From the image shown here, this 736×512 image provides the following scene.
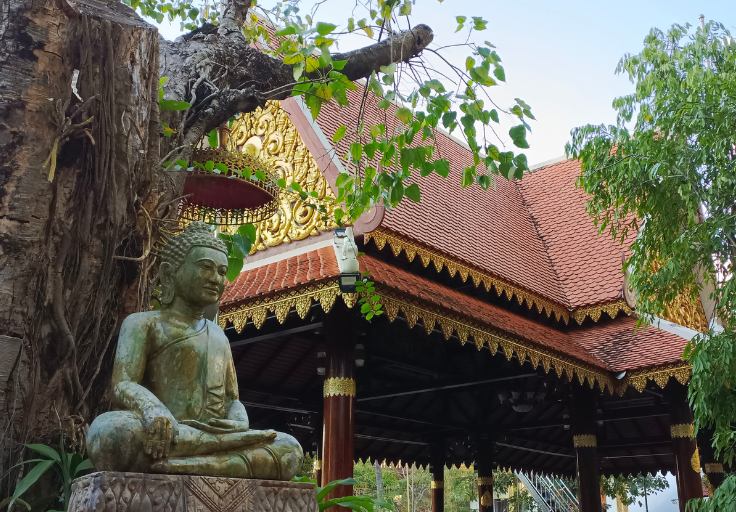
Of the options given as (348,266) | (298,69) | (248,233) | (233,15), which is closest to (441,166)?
(298,69)

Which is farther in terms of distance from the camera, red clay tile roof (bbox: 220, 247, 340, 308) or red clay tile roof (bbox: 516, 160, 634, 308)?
red clay tile roof (bbox: 516, 160, 634, 308)

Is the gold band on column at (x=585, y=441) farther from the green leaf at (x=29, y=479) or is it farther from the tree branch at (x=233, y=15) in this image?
the green leaf at (x=29, y=479)

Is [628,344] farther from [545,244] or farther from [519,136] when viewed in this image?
[519,136]

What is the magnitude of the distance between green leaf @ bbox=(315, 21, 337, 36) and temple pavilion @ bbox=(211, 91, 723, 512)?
1611 millimetres

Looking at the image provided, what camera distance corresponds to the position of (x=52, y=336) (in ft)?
9.15

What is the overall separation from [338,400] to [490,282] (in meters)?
2.21

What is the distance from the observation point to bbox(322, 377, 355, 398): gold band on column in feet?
21.7

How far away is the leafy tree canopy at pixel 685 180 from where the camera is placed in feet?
20.7

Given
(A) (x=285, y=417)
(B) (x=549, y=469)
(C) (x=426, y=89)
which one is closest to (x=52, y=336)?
(C) (x=426, y=89)

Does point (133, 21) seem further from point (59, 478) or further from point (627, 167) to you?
point (627, 167)

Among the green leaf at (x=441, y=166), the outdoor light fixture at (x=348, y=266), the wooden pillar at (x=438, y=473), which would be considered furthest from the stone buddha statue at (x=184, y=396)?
the wooden pillar at (x=438, y=473)

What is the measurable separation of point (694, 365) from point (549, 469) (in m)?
10.5

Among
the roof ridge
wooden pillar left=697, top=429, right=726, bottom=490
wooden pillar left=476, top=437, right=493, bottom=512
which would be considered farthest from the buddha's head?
wooden pillar left=697, top=429, right=726, bottom=490

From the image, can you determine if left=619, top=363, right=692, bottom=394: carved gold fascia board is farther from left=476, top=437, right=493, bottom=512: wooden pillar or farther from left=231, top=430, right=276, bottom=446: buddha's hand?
left=231, top=430, right=276, bottom=446: buddha's hand
